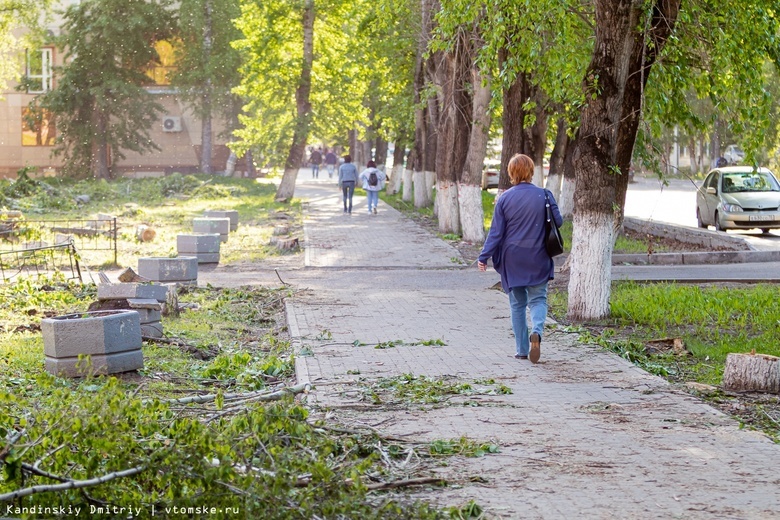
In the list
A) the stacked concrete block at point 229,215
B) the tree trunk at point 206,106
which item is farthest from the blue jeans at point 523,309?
the tree trunk at point 206,106

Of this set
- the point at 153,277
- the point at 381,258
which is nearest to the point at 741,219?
the point at 381,258

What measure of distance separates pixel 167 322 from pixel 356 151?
144 ft

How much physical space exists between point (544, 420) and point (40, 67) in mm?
52401

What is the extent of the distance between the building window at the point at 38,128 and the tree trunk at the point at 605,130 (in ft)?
144

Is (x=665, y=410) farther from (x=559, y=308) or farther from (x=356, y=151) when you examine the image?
(x=356, y=151)

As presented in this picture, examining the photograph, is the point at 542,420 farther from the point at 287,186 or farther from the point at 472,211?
the point at 287,186

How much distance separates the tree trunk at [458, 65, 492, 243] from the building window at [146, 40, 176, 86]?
123ft

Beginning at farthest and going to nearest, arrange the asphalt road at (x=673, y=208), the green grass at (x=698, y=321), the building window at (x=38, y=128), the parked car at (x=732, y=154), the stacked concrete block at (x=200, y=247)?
the parked car at (x=732, y=154) < the building window at (x=38, y=128) < the asphalt road at (x=673, y=208) < the stacked concrete block at (x=200, y=247) < the green grass at (x=698, y=321)

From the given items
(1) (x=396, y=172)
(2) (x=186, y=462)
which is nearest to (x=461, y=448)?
(2) (x=186, y=462)

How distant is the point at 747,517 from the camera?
4930 millimetres

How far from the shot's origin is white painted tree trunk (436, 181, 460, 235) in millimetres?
24448

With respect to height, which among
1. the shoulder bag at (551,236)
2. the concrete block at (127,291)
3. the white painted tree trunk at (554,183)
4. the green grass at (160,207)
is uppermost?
the shoulder bag at (551,236)

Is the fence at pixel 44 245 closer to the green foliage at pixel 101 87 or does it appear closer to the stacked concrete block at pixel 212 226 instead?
the stacked concrete block at pixel 212 226

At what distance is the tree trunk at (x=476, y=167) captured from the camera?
21.7m
